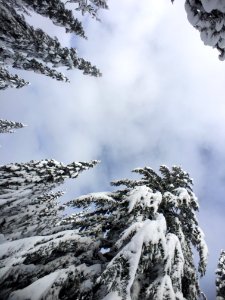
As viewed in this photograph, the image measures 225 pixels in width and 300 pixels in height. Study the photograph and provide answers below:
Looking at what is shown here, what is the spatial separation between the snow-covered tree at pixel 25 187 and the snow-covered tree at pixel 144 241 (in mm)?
2240

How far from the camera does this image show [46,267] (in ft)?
24.8

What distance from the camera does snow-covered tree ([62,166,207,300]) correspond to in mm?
6691

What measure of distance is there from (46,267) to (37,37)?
7577 mm

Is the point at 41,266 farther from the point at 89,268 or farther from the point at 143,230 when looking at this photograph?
the point at 143,230

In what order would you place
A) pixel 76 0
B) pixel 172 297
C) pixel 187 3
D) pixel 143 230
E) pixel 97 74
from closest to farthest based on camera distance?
→ pixel 187 3, pixel 172 297, pixel 143 230, pixel 76 0, pixel 97 74

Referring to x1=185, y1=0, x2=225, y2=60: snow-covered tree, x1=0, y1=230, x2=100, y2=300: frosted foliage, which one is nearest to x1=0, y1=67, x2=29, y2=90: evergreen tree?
x1=0, y1=230, x2=100, y2=300: frosted foliage

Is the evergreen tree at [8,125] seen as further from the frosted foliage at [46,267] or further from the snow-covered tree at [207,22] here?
the snow-covered tree at [207,22]

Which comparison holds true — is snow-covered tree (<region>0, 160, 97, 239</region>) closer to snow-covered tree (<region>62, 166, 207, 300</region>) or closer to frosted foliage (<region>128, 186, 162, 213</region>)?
snow-covered tree (<region>62, 166, 207, 300</region>)

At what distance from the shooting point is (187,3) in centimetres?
346

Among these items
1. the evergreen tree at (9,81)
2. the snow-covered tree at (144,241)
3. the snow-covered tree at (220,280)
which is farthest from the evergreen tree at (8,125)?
the snow-covered tree at (220,280)

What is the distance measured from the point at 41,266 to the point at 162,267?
3.11m

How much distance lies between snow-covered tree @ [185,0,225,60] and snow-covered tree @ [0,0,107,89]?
7.41 meters

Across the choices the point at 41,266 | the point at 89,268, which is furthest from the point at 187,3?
the point at 41,266

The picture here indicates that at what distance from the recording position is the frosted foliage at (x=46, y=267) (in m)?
6.75
